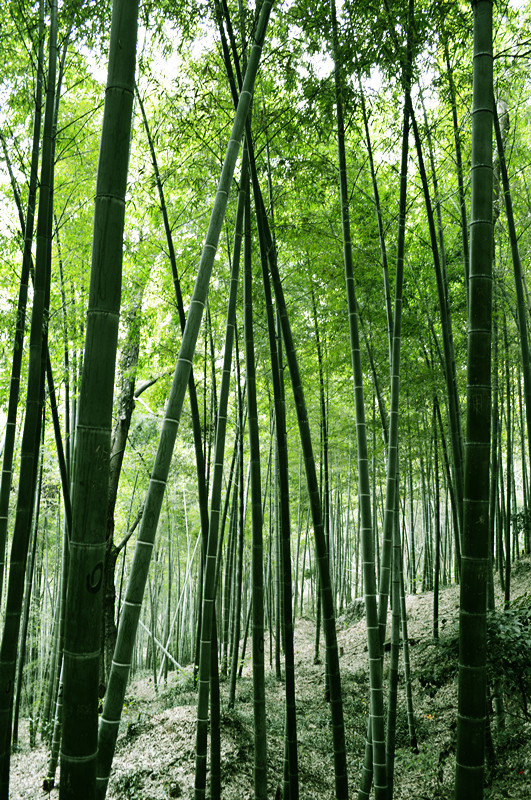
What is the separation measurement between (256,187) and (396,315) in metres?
0.97

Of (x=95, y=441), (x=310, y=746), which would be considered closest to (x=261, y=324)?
(x=310, y=746)

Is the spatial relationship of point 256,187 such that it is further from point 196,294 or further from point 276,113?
point 196,294

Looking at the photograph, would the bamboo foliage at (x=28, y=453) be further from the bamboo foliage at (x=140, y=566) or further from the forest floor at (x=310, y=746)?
the forest floor at (x=310, y=746)

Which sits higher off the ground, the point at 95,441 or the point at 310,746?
the point at 95,441

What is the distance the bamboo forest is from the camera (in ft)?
4.91

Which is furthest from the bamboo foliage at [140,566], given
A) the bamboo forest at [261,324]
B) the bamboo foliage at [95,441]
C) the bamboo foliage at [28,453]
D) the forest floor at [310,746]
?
the forest floor at [310,746]

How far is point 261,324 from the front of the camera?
5555 millimetres

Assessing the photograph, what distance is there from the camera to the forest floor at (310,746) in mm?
3973

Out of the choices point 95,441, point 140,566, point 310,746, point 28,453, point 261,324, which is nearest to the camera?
point 95,441

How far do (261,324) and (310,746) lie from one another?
13.8 feet

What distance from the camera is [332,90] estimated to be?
2.98m

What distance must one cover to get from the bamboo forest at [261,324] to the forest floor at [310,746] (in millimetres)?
31

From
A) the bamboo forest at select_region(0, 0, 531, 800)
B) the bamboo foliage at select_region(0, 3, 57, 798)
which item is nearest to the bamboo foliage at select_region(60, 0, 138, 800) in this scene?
the bamboo forest at select_region(0, 0, 531, 800)

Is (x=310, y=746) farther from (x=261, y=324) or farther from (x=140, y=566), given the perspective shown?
(x=140, y=566)
